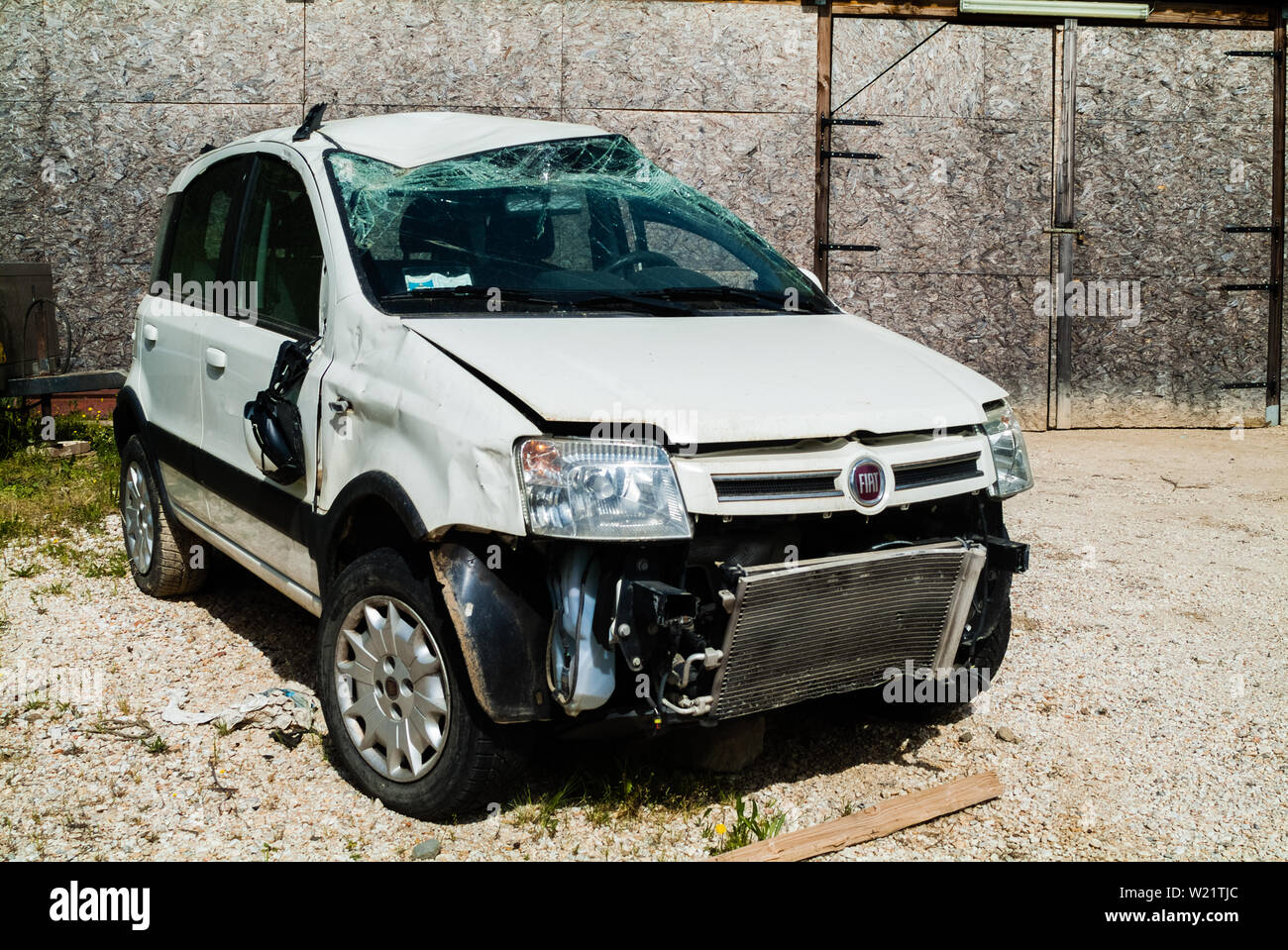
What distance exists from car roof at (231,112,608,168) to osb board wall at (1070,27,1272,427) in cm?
663

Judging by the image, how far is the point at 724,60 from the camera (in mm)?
9414

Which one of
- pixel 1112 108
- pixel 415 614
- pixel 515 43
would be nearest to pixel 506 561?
pixel 415 614

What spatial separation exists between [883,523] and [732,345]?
0.65 m

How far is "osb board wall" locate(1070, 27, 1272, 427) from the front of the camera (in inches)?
385

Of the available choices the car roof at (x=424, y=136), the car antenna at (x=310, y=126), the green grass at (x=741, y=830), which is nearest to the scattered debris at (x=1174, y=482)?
the car roof at (x=424, y=136)

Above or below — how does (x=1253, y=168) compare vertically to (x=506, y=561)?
above

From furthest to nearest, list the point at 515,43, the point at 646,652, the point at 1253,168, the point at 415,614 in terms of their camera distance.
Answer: the point at 1253,168, the point at 515,43, the point at 415,614, the point at 646,652

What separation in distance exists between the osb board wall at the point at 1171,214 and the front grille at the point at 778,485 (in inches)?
302

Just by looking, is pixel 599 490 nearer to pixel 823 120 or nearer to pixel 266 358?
pixel 266 358

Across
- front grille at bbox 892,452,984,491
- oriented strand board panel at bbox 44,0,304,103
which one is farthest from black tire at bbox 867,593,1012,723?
oriented strand board panel at bbox 44,0,304,103

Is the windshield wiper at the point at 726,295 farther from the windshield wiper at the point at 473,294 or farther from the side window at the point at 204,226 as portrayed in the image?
the side window at the point at 204,226

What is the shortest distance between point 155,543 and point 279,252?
1757mm

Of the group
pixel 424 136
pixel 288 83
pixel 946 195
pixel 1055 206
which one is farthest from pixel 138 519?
pixel 1055 206
